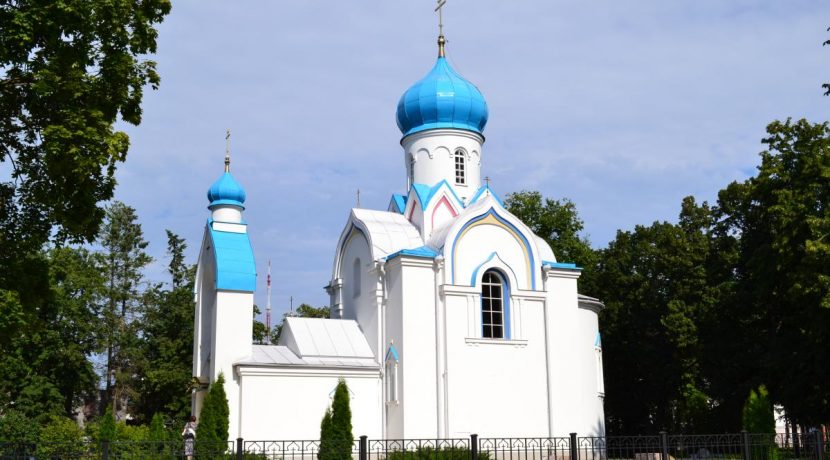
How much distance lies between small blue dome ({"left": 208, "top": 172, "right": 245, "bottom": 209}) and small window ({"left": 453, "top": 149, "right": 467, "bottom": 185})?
5.91 metres

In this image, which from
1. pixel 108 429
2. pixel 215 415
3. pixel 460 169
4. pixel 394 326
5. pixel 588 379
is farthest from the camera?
pixel 460 169

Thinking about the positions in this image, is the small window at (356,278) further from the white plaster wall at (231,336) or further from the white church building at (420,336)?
the white plaster wall at (231,336)

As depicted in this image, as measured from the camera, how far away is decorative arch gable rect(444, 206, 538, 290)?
19859 mm

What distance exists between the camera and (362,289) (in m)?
21.3

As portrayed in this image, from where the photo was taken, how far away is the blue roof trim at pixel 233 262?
19.4 m

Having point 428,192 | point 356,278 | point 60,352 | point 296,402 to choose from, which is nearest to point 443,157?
point 428,192

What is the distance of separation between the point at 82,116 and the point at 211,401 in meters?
9.08

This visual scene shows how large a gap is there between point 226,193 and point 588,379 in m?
10.3

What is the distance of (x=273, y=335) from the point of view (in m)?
40.4

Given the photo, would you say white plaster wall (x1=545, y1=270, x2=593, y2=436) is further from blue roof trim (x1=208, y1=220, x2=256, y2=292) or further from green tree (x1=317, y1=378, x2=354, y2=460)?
blue roof trim (x1=208, y1=220, x2=256, y2=292)

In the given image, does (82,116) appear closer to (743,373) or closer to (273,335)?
(743,373)

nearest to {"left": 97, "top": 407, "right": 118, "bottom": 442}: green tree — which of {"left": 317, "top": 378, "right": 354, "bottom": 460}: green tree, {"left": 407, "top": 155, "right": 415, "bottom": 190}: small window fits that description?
{"left": 317, "top": 378, "right": 354, "bottom": 460}: green tree

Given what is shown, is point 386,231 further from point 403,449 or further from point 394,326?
point 403,449

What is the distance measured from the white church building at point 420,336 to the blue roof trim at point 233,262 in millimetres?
31
